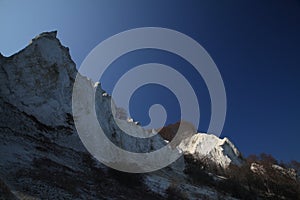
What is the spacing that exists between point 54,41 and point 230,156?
3998 cm

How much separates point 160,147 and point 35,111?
2163 centimetres

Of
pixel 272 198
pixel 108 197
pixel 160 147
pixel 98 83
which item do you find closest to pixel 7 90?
pixel 98 83

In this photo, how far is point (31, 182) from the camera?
42.9 feet

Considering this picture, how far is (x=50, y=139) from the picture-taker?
907 inches

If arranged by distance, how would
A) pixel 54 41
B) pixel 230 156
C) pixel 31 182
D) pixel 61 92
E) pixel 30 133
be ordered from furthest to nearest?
pixel 230 156, pixel 54 41, pixel 61 92, pixel 30 133, pixel 31 182

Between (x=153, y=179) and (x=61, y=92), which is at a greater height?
(x=61, y=92)

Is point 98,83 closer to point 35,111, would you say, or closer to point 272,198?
point 35,111

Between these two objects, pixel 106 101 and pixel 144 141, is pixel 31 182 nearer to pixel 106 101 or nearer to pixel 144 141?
pixel 106 101

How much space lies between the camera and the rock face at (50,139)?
46.3 ft

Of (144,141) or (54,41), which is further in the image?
(144,141)

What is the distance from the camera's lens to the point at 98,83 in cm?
3509

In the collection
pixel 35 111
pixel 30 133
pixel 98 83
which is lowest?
pixel 30 133

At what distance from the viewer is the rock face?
14.1 m

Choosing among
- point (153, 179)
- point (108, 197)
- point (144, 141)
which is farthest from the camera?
point (144, 141)
